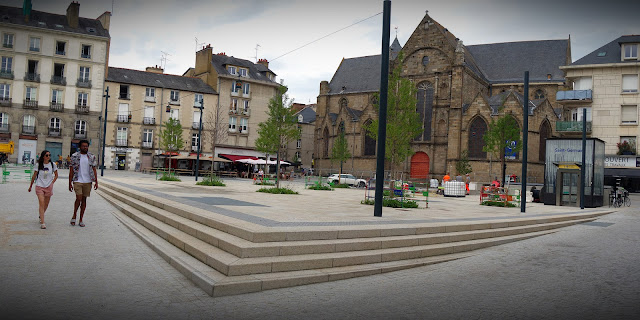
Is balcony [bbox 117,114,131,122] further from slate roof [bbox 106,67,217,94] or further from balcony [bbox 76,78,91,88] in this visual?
balcony [bbox 76,78,91,88]

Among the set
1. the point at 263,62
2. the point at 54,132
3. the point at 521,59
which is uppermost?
the point at 263,62

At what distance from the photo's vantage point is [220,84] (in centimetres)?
5212

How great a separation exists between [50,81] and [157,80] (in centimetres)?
1016

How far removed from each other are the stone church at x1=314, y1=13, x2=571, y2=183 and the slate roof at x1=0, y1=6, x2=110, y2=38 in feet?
91.2

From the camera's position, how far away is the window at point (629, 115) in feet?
116

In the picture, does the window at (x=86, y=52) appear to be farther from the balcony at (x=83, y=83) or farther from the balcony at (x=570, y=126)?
the balcony at (x=570, y=126)

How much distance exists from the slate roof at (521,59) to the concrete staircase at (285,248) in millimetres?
43072

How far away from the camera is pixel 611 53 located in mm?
37125

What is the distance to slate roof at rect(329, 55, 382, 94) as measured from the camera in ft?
191

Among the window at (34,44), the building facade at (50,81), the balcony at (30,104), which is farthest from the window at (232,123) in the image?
the window at (34,44)

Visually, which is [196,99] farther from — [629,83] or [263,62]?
[629,83]

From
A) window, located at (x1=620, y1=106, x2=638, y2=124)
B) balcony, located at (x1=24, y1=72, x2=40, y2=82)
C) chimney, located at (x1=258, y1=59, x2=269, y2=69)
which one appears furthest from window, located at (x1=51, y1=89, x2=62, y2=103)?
window, located at (x1=620, y1=106, x2=638, y2=124)

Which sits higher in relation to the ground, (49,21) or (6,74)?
(49,21)

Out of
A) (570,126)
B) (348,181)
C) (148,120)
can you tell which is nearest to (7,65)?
(148,120)
